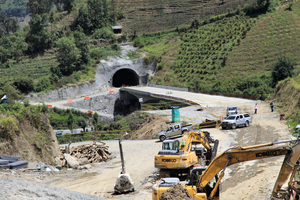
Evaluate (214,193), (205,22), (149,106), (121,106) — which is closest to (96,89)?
(121,106)

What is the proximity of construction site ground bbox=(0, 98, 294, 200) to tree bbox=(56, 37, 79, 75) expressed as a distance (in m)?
45.1

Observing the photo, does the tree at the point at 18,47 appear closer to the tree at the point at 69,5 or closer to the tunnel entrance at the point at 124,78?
the tree at the point at 69,5

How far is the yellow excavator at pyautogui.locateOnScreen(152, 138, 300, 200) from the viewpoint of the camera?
1197cm

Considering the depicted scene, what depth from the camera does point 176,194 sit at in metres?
11.9

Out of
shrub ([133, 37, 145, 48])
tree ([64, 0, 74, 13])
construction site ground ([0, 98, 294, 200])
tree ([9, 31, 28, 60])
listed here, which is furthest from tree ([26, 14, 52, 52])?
construction site ground ([0, 98, 294, 200])

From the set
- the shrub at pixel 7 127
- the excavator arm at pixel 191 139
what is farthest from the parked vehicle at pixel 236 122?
the shrub at pixel 7 127

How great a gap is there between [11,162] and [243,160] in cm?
1625

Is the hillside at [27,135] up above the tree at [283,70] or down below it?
below

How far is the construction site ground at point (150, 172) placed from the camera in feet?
55.9

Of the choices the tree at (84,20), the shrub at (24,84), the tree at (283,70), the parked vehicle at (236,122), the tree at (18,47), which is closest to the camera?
the parked vehicle at (236,122)

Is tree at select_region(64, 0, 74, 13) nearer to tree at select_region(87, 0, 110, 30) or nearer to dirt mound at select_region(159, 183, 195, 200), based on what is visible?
tree at select_region(87, 0, 110, 30)

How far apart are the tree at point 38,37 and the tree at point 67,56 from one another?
14957 millimetres

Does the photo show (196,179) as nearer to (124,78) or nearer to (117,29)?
(124,78)

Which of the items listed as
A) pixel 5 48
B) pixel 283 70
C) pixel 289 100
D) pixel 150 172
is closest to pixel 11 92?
pixel 5 48
